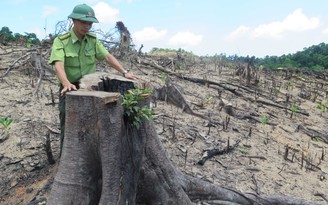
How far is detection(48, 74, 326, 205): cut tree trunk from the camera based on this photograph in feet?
9.78

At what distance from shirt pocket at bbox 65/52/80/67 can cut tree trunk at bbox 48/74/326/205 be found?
1.59ft

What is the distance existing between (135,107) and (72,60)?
1.15m

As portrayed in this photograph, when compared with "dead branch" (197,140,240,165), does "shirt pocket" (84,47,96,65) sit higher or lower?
higher

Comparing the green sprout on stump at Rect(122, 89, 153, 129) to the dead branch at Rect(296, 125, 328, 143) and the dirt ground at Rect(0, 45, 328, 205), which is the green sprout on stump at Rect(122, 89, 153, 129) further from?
the dead branch at Rect(296, 125, 328, 143)

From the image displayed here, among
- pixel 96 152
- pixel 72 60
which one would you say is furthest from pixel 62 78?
pixel 96 152

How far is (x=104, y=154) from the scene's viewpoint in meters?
3.03

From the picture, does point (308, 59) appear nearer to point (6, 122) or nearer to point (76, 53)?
point (6, 122)

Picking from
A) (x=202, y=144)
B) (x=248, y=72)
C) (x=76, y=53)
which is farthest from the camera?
(x=248, y=72)

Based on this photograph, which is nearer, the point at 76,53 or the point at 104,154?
the point at 104,154

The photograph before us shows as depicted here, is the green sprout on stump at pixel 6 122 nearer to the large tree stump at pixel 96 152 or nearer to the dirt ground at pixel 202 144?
the dirt ground at pixel 202 144

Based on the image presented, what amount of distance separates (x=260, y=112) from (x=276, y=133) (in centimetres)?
142

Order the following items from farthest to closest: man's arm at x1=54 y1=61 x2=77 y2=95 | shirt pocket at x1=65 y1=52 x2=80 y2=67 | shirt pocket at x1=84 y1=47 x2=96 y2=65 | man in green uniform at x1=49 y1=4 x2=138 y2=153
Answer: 1. shirt pocket at x1=84 y1=47 x2=96 y2=65
2. shirt pocket at x1=65 y1=52 x2=80 y2=67
3. man in green uniform at x1=49 y1=4 x2=138 y2=153
4. man's arm at x1=54 y1=61 x2=77 y2=95

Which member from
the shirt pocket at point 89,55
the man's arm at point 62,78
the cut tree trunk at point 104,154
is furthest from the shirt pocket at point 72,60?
the cut tree trunk at point 104,154

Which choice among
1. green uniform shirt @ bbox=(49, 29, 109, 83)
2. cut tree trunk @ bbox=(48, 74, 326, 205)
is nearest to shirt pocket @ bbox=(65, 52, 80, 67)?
green uniform shirt @ bbox=(49, 29, 109, 83)
